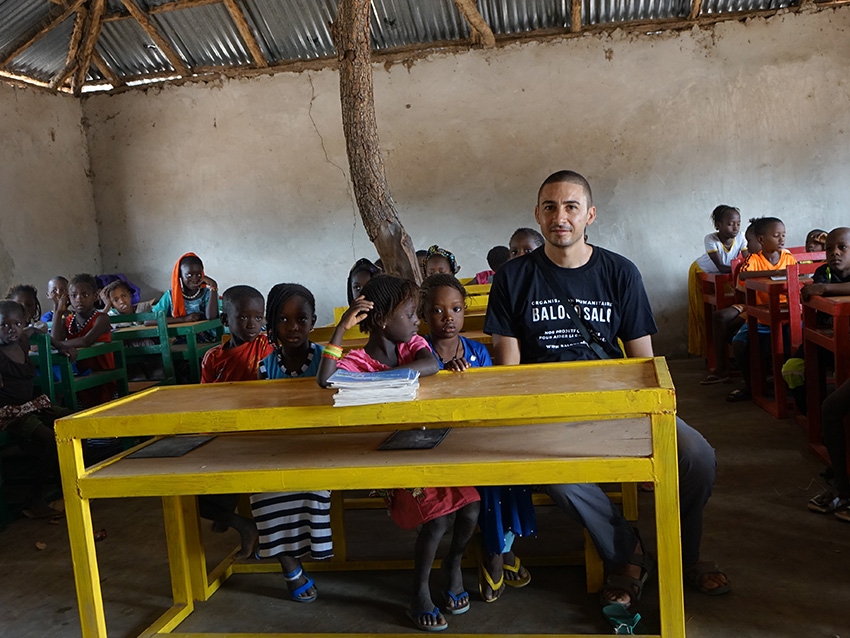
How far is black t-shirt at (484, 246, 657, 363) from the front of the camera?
97.6 inches

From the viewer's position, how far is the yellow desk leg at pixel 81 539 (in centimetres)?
200

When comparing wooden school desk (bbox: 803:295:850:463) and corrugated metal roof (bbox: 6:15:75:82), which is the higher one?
corrugated metal roof (bbox: 6:15:75:82)

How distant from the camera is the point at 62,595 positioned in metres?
2.79

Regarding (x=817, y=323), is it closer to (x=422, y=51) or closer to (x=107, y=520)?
(x=107, y=520)

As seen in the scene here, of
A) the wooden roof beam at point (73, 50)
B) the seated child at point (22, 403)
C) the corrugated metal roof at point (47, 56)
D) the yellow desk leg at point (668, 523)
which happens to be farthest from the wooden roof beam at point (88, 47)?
the yellow desk leg at point (668, 523)

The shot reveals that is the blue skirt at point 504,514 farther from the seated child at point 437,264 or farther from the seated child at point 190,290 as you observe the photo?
the seated child at point 190,290

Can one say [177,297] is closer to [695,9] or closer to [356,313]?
[356,313]

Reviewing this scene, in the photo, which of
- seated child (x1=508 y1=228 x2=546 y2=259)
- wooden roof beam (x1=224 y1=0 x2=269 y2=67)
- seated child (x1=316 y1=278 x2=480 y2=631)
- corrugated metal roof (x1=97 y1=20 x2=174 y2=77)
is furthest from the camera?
Answer: corrugated metal roof (x1=97 y1=20 x2=174 y2=77)

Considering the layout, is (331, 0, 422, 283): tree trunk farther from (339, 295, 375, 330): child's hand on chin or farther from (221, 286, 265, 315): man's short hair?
(339, 295, 375, 330): child's hand on chin

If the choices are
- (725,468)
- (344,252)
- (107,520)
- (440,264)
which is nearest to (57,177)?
(344,252)

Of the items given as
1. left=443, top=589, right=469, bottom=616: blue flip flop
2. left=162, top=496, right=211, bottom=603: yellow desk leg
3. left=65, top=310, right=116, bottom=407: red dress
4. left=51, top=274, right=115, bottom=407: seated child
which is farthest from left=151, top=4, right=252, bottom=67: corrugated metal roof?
left=443, top=589, right=469, bottom=616: blue flip flop

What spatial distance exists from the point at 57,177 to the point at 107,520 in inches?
236

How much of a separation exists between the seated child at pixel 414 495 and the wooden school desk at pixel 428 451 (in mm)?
239

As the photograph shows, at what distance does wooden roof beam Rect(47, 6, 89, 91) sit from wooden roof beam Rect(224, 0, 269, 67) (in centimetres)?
161
